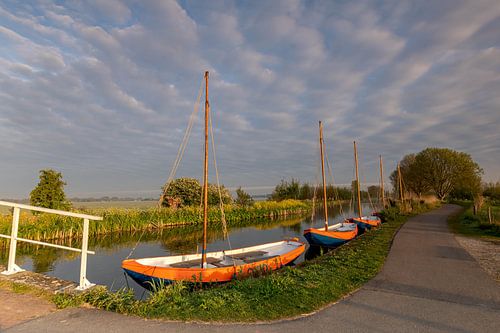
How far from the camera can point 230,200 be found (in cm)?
4294

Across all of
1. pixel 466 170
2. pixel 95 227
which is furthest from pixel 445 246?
pixel 466 170

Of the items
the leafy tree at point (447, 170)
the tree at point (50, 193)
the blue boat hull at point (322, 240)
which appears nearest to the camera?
the blue boat hull at point (322, 240)

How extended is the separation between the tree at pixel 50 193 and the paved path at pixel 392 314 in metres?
18.9

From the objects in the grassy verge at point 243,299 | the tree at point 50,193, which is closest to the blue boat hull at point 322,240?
the grassy verge at point 243,299

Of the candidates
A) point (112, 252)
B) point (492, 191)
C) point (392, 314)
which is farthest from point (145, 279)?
point (492, 191)

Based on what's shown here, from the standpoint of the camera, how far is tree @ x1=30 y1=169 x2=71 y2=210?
19281mm

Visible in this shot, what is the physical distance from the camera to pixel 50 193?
1962 centimetres

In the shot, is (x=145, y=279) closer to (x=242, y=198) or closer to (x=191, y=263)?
(x=191, y=263)

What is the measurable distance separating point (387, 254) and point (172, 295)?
7.74 metres

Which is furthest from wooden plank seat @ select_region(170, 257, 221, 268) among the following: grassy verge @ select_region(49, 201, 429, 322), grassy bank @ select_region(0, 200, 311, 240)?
grassy verge @ select_region(49, 201, 429, 322)

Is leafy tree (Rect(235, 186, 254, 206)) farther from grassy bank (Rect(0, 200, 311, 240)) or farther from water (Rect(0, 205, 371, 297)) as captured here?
water (Rect(0, 205, 371, 297))

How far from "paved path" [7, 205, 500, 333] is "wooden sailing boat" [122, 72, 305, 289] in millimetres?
2840

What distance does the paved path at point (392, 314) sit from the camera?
156 inches

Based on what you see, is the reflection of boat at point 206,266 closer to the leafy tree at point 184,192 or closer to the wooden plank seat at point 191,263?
the wooden plank seat at point 191,263
